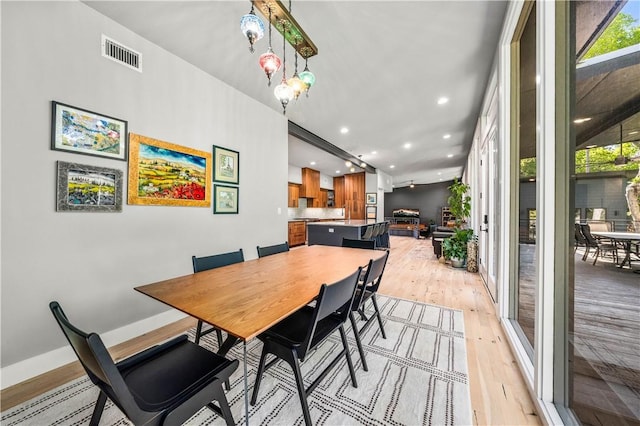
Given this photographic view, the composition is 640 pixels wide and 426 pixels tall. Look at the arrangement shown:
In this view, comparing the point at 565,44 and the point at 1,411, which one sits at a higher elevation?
the point at 565,44

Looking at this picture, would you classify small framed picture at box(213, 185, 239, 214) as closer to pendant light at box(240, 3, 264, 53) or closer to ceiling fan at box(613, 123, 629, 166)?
pendant light at box(240, 3, 264, 53)

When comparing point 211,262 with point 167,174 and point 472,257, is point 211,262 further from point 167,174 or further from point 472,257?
point 472,257

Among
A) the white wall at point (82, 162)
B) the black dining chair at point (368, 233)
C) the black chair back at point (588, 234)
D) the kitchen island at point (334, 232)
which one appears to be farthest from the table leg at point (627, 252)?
the black dining chair at point (368, 233)

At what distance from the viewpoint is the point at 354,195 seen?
910 centimetres

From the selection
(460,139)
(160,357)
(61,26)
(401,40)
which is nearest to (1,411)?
(160,357)

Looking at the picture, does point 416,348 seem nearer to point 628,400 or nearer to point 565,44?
point 628,400

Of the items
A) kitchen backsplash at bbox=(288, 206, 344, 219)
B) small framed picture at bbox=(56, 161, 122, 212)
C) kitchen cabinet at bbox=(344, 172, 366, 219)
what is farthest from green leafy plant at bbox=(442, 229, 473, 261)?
small framed picture at bbox=(56, 161, 122, 212)

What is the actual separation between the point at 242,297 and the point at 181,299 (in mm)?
298

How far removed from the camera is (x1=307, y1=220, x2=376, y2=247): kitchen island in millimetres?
4926

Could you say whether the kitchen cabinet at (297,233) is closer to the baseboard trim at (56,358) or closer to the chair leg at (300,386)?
the baseboard trim at (56,358)

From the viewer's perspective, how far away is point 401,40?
7.14 ft

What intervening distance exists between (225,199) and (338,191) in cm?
716

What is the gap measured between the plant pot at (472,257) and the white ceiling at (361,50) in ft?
7.53

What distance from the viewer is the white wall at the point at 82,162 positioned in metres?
1.55
